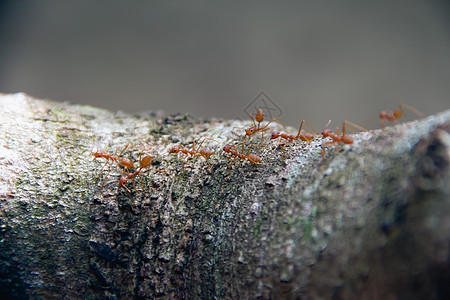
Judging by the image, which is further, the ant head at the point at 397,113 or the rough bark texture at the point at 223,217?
the ant head at the point at 397,113

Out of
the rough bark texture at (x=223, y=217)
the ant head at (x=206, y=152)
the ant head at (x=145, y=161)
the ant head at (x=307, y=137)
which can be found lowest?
the rough bark texture at (x=223, y=217)

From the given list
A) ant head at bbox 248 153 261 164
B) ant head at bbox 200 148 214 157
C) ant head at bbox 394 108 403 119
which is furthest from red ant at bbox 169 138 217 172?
ant head at bbox 394 108 403 119

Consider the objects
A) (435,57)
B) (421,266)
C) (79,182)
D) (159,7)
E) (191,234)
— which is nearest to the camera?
(421,266)

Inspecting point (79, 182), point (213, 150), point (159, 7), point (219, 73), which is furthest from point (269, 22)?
point (79, 182)

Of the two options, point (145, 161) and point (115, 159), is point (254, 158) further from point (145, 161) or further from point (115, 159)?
point (115, 159)

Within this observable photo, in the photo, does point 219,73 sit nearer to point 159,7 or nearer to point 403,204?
point 159,7

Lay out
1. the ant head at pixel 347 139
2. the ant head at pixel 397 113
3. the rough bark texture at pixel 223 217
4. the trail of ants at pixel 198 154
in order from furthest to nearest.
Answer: the ant head at pixel 397 113 < the trail of ants at pixel 198 154 < the ant head at pixel 347 139 < the rough bark texture at pixel 223 217

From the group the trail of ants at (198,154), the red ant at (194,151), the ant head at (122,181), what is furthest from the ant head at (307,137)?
the ant head at (122,181)

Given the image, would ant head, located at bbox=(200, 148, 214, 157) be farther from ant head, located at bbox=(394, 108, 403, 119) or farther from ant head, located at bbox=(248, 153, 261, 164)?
ant head, located at bbox=(394, 108, 403, 119)

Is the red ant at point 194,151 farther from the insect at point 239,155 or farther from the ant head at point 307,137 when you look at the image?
the ant head at point 307,137
